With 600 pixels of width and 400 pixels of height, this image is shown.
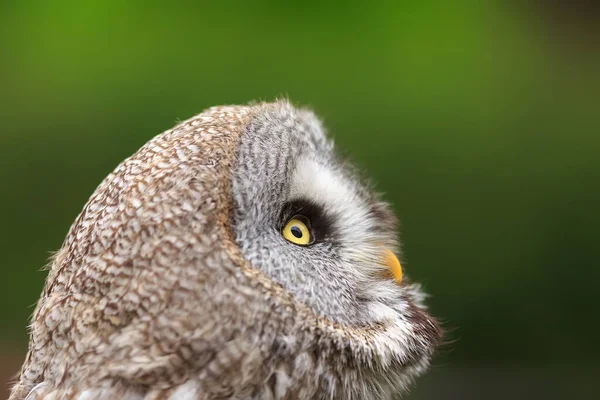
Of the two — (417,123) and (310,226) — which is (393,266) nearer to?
(310,226)

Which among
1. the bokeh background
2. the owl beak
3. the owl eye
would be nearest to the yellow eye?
the owl eye

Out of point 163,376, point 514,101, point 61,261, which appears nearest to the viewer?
point 163,376

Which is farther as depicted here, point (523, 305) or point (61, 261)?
point (523, 305)

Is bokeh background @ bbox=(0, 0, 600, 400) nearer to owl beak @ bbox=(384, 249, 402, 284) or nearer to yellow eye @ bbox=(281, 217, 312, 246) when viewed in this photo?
owl beak @ bbox=(384, 249, 402, 284)

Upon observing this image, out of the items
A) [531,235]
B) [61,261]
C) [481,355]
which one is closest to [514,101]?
[531,235]

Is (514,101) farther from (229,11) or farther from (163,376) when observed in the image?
(163,376)

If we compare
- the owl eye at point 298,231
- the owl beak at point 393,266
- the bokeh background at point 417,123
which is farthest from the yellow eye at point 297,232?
the bokeh background at point 417,123
